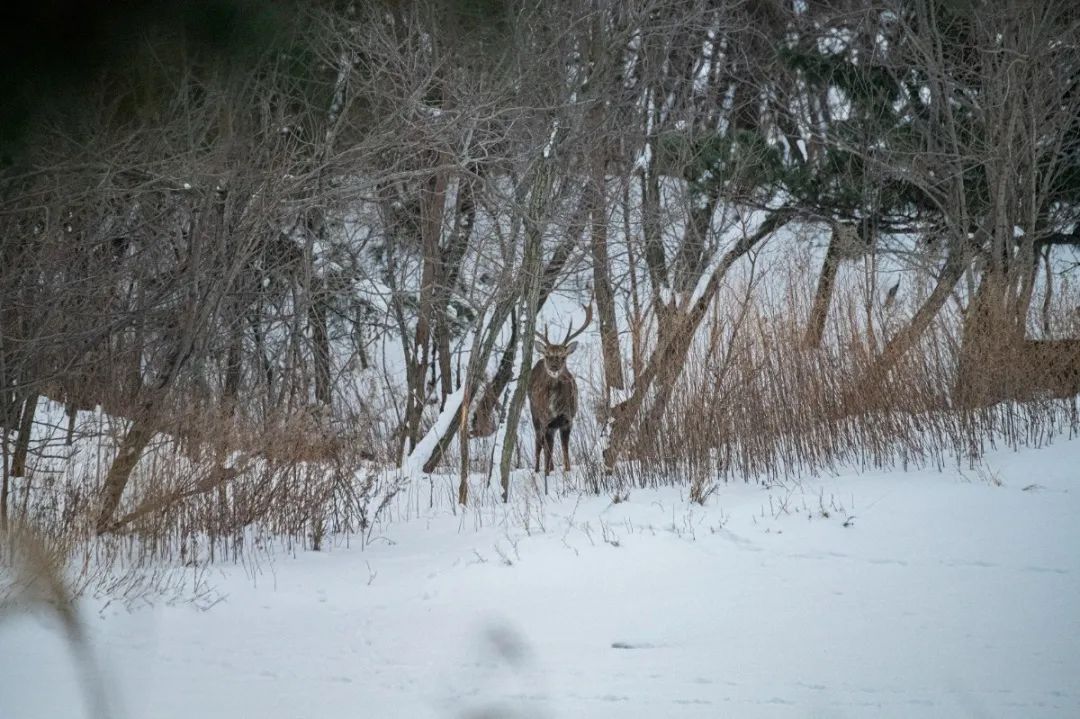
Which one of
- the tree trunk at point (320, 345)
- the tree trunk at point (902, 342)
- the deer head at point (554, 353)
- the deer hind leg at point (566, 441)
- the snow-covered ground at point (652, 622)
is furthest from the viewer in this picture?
the tree trunk at point (320, 345)

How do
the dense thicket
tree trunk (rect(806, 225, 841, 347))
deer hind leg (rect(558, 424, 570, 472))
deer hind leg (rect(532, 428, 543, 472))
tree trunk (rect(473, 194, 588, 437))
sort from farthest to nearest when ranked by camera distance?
deer hind leg (rect(532, 428, 543, 472)), deer hind leg (rect(558, 424, 570, 472)), tree trunk (rect(473, 194, 588, 437)), tree trunk (rect(806, 225, 841, 347)), the dense thicket

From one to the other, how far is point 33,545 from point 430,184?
8.61 metres

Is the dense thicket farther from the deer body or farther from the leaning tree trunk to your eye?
the deer body

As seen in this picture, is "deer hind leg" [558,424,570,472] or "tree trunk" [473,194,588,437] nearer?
"tree trunk" [473,194,588,437]

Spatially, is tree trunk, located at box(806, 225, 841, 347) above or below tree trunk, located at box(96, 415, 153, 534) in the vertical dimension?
above

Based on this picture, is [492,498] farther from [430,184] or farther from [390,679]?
[430,184]

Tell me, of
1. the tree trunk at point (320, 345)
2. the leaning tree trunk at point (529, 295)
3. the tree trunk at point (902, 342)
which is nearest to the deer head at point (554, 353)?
the leaning tree trunk at point (529, 295)

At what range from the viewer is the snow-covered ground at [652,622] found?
12.9 ft

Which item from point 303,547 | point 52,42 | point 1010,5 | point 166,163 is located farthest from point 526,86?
point 1010,5

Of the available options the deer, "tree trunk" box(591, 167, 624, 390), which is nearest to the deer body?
the deer

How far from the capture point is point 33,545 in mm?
5605

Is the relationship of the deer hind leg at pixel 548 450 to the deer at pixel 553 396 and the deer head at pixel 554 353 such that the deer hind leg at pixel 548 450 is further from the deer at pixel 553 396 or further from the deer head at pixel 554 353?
the deer head at pixel 554 353

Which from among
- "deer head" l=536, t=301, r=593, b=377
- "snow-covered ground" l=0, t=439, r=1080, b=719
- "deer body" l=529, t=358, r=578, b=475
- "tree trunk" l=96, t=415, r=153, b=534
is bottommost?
"snow-covered ground" l=0, t=439, r=1080, b=719

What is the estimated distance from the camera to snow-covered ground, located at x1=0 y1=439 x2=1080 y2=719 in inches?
155
